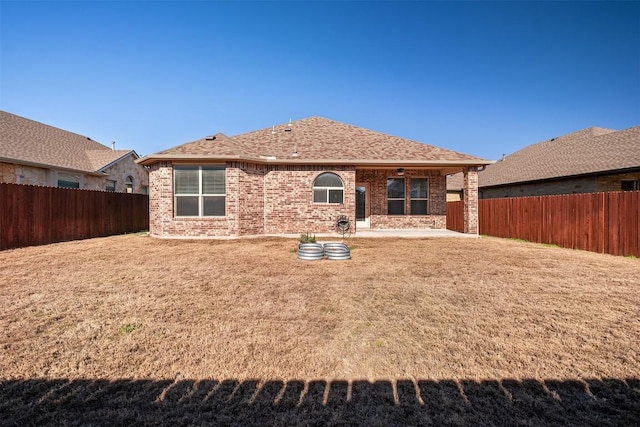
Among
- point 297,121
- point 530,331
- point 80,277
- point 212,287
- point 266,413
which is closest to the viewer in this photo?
point 266,413

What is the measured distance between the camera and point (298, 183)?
12.7 metres

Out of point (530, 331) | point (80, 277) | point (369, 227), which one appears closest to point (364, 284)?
point (530, 331)

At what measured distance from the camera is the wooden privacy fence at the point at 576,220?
26.0 feet

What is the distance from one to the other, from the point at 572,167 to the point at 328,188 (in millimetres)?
12991

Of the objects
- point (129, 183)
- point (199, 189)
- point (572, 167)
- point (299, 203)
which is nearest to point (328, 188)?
point (299, 203)

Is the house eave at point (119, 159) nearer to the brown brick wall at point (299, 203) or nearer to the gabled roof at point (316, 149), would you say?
the gabled roof at point (316, 149)

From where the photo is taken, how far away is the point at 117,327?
3.31 metres

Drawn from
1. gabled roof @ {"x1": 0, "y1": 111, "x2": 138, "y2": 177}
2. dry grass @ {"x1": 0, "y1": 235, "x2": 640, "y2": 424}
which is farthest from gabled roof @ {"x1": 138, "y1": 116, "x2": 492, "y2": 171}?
dry grass @ {"x1": 0, "y1": 235, "x2": 640, "y2": 424}

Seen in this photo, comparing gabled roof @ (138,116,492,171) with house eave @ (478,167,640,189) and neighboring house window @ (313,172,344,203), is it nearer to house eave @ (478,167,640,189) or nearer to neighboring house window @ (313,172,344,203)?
neighboring house window @ (313,172,344,203)

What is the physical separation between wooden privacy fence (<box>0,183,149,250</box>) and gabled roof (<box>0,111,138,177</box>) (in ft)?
12.0

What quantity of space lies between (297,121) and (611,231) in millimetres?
14517

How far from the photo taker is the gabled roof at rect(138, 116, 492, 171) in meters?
11.5

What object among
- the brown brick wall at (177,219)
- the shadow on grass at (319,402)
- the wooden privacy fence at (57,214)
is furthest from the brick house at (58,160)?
the shadow on grass at (319,402)

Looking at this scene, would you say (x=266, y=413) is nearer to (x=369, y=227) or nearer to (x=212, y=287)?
(x=212, y=287)
